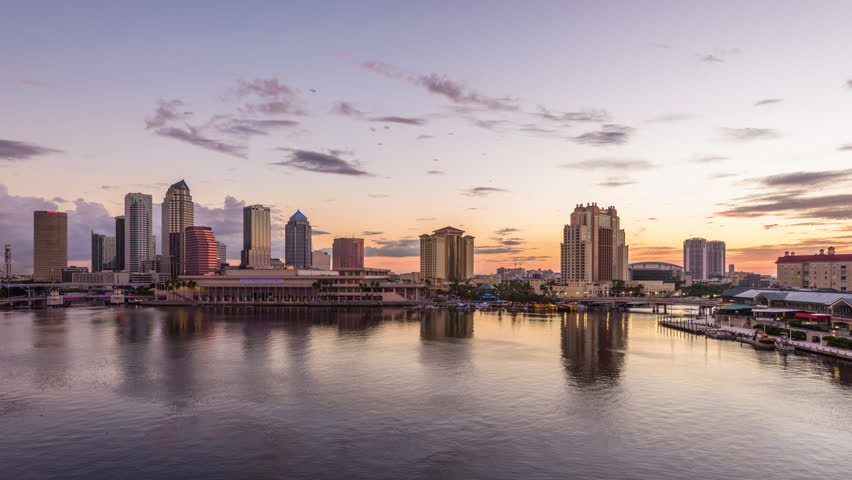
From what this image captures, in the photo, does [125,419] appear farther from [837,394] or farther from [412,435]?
[837,394]

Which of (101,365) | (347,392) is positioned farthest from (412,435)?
(101,365)

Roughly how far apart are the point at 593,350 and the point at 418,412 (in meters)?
48.9

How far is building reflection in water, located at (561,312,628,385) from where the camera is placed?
64.1m

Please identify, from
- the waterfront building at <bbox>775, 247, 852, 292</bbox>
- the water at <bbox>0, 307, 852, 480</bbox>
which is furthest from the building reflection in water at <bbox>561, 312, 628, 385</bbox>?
the waterfront building at <bbox>775, 247, 852, 292</bbox>

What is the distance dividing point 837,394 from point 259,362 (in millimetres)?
67960

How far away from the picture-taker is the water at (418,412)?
34.9 meters

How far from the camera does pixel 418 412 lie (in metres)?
46.2

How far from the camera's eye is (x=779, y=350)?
80.1 m

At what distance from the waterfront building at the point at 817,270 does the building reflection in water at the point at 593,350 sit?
3026 inches

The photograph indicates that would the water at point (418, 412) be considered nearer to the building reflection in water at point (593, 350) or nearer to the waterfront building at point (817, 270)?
the building reflection in water at point (593, 350)

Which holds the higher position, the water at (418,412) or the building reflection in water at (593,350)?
the water at (418,412)

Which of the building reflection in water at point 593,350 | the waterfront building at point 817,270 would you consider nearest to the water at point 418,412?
the building reflection in water at point 593,350

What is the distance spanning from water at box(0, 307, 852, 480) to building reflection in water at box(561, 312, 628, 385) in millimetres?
719

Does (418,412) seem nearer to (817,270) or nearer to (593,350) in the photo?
(593,350)
